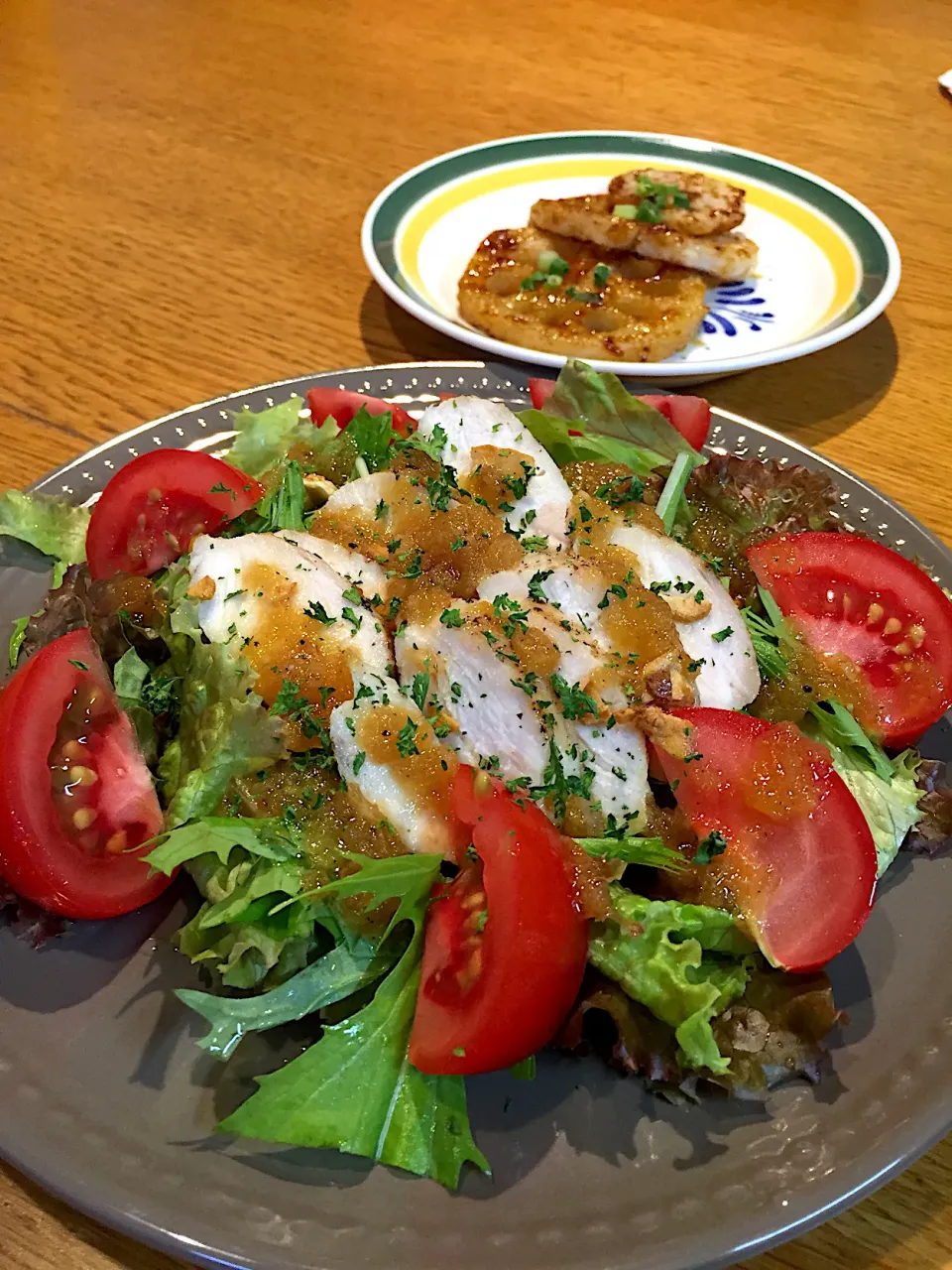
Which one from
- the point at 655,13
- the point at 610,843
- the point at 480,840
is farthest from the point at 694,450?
the point at 655,13

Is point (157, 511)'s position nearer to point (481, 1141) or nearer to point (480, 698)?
point (480, 698)

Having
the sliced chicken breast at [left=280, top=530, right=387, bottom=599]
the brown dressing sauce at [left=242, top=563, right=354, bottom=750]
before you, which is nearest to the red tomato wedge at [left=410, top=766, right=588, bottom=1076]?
the brown dressing sauce at [left=242, top=563, right=354, bottom=750]

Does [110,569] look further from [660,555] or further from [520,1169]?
[520,1169]

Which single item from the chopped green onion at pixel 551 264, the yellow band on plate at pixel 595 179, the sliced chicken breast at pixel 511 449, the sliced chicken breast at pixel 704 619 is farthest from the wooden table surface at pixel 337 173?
the sliced chicken breast at pixel 511 449

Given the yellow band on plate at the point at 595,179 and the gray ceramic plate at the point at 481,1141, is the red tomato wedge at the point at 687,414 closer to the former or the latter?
the yellow band on plate at the point at 595,179

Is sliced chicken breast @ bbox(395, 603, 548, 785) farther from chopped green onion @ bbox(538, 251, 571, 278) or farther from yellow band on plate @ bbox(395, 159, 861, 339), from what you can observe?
chopped green onion @ bbox(538, 251, 571, 278)

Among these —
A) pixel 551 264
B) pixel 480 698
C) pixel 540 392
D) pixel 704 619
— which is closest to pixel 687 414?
pixel 540 392
